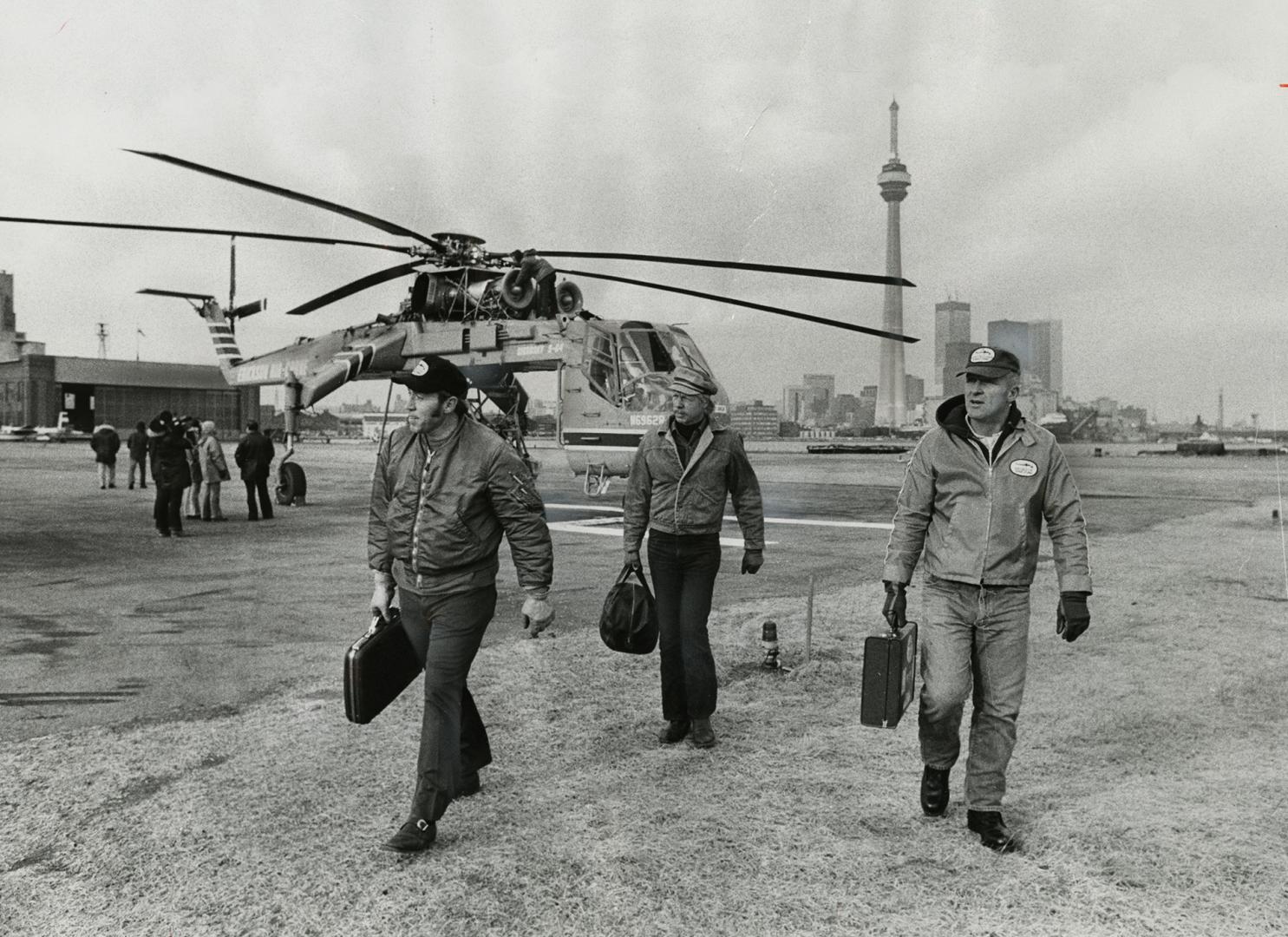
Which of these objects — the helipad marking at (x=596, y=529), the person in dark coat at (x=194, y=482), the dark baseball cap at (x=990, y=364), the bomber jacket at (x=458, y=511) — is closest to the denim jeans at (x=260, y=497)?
the person in dark coat at (x=194, y=482)

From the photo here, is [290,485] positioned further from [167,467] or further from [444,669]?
[444,669]

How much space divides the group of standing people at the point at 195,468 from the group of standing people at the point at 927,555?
371 inches

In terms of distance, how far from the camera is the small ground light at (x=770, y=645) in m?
6.16

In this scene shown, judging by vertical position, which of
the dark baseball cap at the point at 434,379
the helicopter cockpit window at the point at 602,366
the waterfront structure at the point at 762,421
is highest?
the helicopter cockpit window at the point at 602,366

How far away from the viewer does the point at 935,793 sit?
13.1ft

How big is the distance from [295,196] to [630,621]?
7.83 m

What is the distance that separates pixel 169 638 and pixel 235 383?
48.1 ft

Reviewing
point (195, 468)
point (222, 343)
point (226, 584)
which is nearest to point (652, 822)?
point (226, 584)

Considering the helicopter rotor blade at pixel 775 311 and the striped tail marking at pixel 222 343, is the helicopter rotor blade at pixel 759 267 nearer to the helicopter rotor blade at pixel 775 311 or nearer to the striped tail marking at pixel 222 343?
the helicopter rotor blade at pixel 775 311

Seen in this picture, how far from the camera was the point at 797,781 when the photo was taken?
172 inches

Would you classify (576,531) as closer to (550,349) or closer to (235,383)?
(550,349)

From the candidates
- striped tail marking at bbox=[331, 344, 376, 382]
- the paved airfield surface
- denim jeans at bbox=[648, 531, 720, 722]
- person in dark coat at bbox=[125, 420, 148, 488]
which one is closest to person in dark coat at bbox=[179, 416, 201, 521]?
the paved airfield surface

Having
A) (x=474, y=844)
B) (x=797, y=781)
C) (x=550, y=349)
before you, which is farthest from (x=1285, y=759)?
(x=550, y=349)

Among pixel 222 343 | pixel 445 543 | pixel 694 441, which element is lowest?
pixel 445 543
